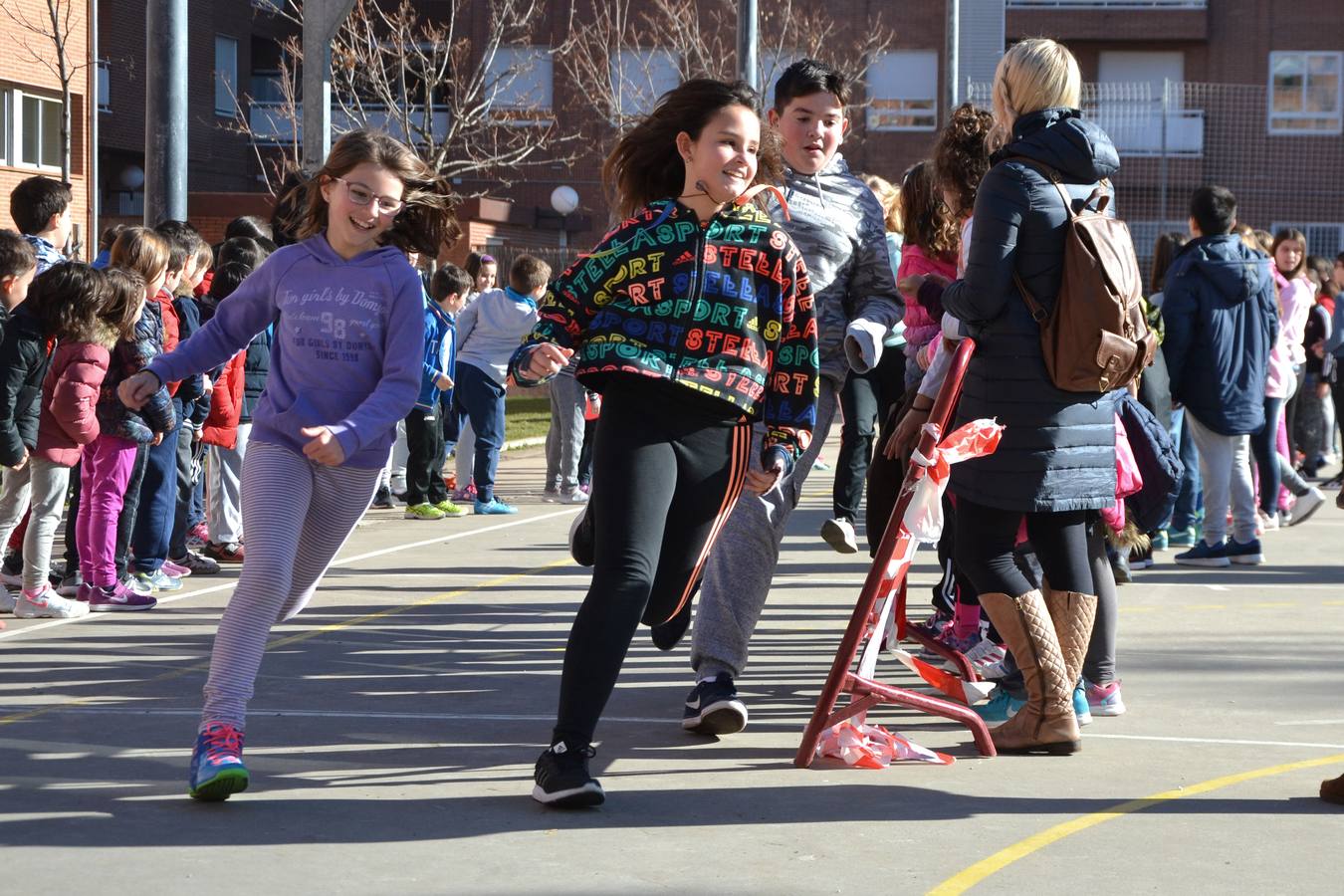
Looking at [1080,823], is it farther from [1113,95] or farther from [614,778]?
[1113,95]

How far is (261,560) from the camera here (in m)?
5.09

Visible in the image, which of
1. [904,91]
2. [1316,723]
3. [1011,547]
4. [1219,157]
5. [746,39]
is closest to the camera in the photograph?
[1011,547]

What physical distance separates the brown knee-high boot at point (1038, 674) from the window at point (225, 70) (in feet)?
125

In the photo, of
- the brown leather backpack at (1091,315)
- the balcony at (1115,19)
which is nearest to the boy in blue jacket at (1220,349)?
the brown leather backpack at (1091,315)

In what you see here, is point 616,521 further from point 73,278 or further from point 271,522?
point 73,278

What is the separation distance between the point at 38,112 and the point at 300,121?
6643mm

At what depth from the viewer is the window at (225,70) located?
41.2 m

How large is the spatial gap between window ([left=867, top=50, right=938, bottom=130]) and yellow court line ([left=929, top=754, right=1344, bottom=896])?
34.5 meters

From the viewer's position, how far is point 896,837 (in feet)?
15.7

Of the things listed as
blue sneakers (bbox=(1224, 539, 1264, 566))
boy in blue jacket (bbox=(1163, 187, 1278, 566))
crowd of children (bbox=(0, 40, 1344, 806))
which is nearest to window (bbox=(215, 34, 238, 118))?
boy in blue jacket (bbox=(1163, 187, 1278, 566))

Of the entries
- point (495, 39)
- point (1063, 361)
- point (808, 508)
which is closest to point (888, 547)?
point (1063, 361)

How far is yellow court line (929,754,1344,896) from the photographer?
440 centimetres

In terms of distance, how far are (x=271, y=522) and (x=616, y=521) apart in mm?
976

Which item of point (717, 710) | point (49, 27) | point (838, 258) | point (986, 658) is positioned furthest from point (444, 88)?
point (717, 710)
